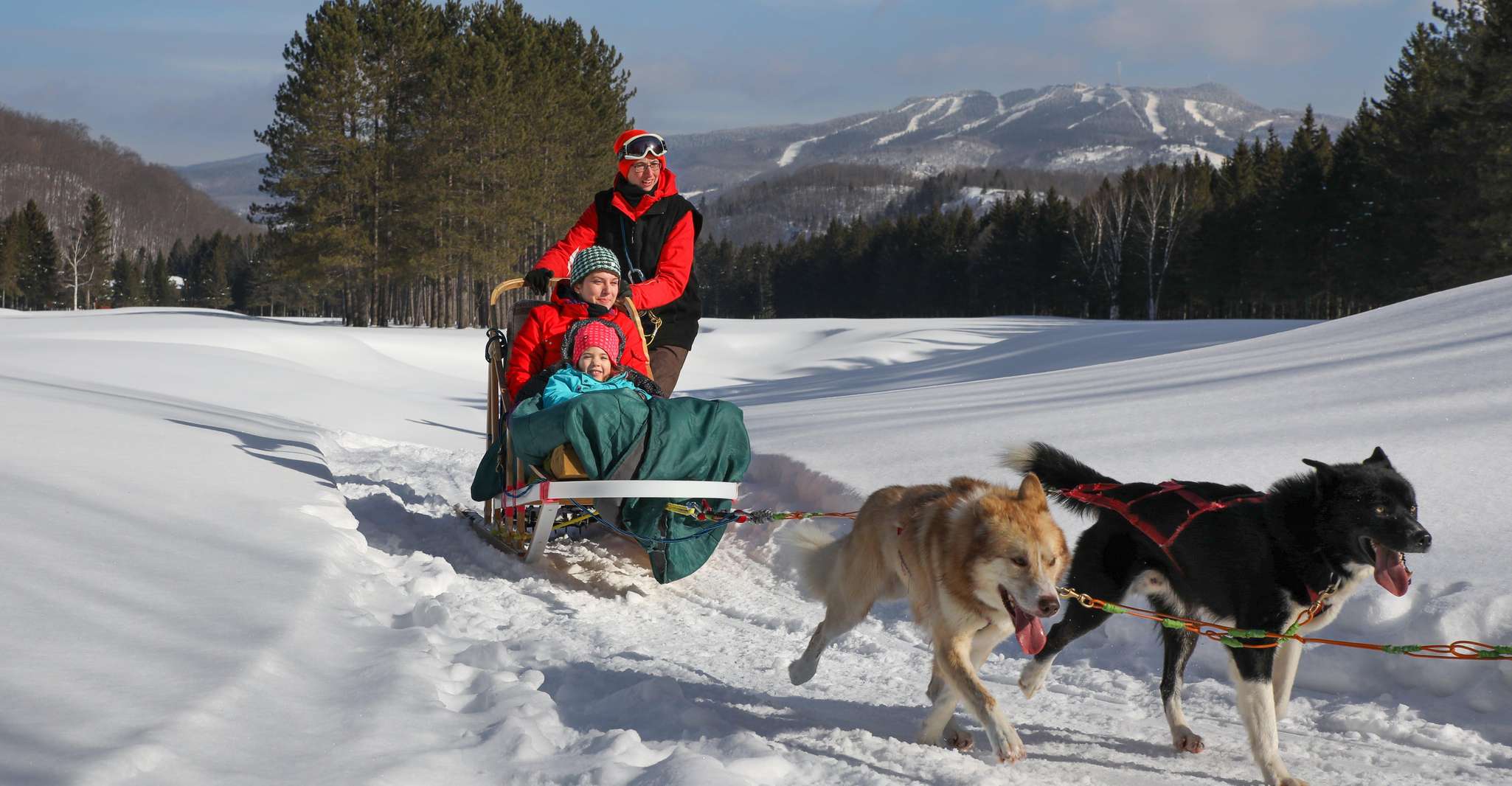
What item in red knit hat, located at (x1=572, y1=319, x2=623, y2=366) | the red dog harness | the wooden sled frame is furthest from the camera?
red knit hat, located at (x1=572, y1=319, x2=623, y2=366)

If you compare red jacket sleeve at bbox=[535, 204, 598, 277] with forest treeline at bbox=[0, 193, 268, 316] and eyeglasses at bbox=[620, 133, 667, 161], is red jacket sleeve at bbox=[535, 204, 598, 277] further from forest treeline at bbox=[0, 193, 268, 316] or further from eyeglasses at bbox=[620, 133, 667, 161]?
forest treeline at bbox=[0, 193, 268, 316]

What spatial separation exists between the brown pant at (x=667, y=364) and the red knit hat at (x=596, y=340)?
771mm

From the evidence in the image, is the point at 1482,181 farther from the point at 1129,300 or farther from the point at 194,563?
the point at 194,563

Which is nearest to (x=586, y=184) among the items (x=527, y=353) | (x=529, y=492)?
(x=527, y=353)

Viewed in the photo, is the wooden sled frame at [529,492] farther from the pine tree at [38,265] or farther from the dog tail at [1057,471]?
the pine tree at [38,265]

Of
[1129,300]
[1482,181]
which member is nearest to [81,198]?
[1129,300]

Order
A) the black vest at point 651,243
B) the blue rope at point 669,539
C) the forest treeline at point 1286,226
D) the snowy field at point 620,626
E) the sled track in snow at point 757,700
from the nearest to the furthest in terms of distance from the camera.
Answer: the snowy field at point 620,626, the sled track in snow at point 757,700, the blue rope at point 669,539, the black vest at point 651,243, the forest treeline at point 1286,226

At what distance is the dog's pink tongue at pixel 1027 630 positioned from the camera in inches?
121

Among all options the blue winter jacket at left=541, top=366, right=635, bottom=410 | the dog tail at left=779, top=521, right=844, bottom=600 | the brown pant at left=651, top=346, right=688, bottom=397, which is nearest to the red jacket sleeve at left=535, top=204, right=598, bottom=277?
the brown pant at left=651, top=346, right=688, bottom=397

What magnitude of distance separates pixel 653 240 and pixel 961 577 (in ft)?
13.4

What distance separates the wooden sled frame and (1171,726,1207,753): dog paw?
7.86 feet

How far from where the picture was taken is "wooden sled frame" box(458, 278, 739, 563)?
4879 millimetres

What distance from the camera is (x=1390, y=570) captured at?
120 inches

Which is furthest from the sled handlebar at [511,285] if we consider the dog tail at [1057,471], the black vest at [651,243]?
the dog tail at [1057,471]
